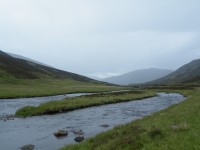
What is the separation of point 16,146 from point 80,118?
19.0 metres

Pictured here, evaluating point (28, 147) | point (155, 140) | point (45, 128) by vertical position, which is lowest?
point (28, 147)

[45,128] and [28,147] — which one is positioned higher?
[45,128]

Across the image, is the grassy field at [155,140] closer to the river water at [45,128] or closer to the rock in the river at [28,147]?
the rock in the river at [28,147]

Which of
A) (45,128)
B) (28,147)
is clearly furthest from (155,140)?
(45,128)

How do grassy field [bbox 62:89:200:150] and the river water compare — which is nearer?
grassy field [bbox 62:89:200:150]

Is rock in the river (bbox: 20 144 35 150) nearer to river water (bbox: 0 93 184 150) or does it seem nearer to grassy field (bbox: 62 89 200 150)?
river water (bbox: 0 93 184 150)

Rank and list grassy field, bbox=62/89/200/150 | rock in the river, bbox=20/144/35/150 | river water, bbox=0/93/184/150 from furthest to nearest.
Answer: river water, bbox=0/93/184/150
rock in the river, bbox=20/144/35/150
grassy field, bbox=62/89/200/150

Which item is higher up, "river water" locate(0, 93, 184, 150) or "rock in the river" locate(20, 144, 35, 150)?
"river water" locate(0, 93, 184, 150)

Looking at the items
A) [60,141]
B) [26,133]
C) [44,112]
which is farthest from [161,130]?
[44,112]

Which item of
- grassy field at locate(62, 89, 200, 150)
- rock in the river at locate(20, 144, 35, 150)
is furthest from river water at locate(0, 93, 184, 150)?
grassy field at locate(62, 89, 200, 150)

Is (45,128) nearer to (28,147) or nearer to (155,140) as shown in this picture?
(28,147)

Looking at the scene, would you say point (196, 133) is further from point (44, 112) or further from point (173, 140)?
point (44, 112)

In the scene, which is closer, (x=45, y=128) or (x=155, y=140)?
(x=155, y=140)

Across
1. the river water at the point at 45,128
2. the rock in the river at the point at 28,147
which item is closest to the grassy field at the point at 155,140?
the rock in the river at the point at 28,147
